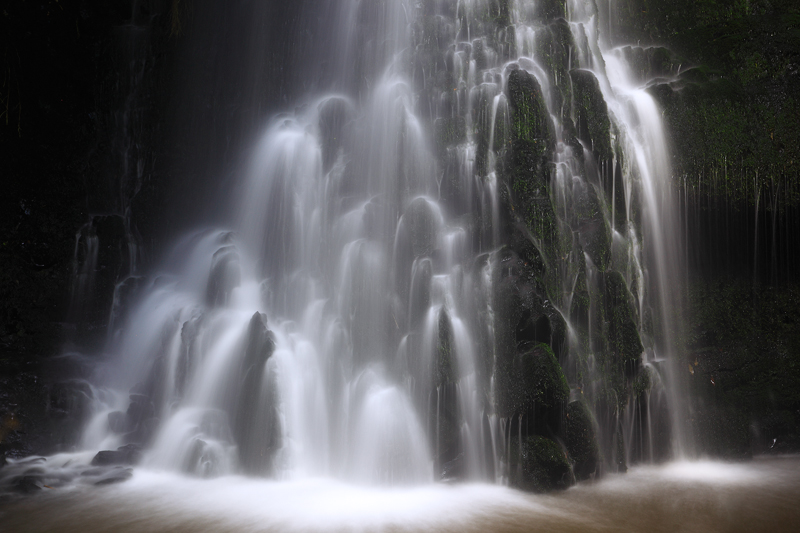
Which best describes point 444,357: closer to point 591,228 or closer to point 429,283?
point 429,283

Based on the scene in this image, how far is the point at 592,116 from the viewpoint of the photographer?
8.73 m

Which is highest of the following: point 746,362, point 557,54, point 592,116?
point 557,54

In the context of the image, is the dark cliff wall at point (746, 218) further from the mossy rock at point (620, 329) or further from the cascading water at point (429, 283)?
the mossy rock at point (620, 329)

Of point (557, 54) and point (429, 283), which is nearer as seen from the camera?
point (429, 283)

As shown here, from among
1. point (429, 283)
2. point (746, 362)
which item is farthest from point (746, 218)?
point (429, 283)

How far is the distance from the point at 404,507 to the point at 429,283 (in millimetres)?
3176

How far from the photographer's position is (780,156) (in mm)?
10016

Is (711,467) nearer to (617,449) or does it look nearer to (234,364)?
(617,449)

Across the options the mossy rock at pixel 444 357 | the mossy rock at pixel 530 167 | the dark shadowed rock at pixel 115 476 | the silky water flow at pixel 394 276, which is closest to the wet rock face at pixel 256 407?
the silky water flow at pixel 394 276

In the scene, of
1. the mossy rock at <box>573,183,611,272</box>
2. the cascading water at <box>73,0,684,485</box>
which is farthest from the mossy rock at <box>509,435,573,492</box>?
the mossy rock at <box>573,183,611,272</box>

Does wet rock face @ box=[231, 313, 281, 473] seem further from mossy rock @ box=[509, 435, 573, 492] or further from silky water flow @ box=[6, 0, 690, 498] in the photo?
mossy rock @ box=[509, 435, 573, 492]

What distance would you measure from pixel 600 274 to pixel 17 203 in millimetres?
10430

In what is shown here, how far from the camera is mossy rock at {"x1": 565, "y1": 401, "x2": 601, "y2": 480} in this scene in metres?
7.11

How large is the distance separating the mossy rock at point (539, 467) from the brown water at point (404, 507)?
183 mm
